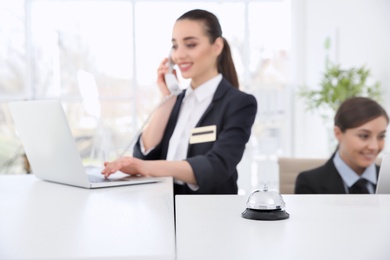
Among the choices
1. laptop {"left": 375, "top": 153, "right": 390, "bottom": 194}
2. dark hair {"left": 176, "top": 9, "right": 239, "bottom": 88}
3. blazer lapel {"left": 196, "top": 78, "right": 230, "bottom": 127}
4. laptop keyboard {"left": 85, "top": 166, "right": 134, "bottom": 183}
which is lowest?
laptop keyboard {"left": 85, "top": 166, "right": 134, "bottom": 183}

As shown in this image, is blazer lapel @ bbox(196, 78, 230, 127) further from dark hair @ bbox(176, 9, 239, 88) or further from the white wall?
the white wall

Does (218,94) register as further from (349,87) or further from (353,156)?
(349,87)

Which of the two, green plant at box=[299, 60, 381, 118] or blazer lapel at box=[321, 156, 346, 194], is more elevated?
green plant at box=[299, 60, 381, 118]

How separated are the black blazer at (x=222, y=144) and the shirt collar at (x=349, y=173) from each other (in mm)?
463

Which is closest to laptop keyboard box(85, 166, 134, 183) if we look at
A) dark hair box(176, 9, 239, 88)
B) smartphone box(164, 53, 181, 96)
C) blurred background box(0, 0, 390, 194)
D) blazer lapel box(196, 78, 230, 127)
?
blazer lapel box(196, 78, 230, 127)

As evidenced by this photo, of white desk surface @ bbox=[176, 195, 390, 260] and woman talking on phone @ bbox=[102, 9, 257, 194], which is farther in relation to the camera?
woman talking on phone @ bbox=[102, 9, 257, 194]

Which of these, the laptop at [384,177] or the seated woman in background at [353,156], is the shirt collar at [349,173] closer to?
the seated woman in background at [353,156]

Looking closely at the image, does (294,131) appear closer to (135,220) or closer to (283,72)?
(283,72)

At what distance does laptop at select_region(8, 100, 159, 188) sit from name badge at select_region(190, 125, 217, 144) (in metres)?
0.31

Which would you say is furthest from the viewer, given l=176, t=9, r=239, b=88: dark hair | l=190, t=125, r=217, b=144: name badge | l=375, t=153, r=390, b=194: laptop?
l=176, t=9, r=239, b=88: dark hair

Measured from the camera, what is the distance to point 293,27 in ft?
23.0

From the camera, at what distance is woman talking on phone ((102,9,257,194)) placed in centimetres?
199

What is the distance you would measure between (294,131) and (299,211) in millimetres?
5931

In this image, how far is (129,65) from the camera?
692 centimetres
